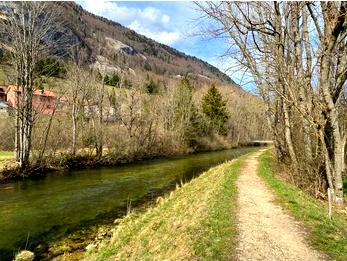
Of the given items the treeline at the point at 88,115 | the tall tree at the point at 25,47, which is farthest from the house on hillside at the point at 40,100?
the tall tree at the point at 25,47

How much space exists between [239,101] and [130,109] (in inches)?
1906

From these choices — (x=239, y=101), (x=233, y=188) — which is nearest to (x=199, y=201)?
(x=233, y=188)

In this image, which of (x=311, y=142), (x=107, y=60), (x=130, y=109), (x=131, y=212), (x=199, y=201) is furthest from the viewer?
(x=107, y=60)

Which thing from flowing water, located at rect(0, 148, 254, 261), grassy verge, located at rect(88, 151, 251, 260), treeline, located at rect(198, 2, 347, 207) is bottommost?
flowing water, located at rect(0, 148, 254, 261)

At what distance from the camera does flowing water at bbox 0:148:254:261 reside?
13625 millimetres

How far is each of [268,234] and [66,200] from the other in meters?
12.6

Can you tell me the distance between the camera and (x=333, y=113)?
45.8 feet

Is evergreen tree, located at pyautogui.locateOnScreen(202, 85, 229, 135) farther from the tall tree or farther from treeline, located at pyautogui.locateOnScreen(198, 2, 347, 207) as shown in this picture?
treeline, located at pyautogui.locateOnScreen(198, 2, 347, 207)

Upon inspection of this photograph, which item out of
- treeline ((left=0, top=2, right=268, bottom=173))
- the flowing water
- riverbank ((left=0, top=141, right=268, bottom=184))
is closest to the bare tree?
treeline ((left=0, top=2, right=268, bottom=173))

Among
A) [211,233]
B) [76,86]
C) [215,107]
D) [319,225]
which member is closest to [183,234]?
[211,233]

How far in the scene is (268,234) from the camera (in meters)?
9.12

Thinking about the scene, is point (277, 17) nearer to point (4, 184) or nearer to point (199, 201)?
point (199, 201)

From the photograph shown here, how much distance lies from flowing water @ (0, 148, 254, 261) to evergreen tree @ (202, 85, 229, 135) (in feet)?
131

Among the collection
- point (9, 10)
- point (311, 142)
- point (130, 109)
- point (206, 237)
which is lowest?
point (206, 237)
